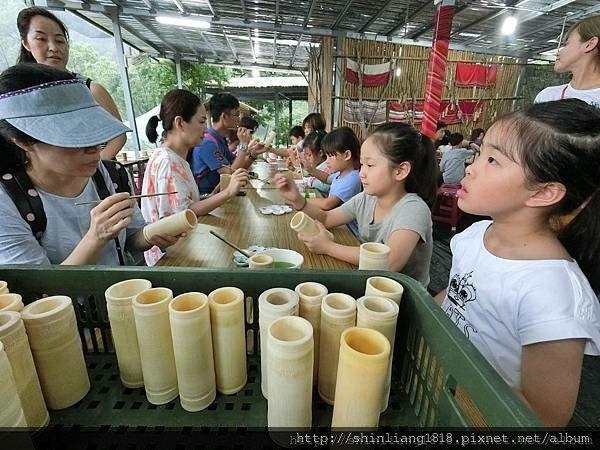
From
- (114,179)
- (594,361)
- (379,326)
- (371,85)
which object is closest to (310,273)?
(379,326)

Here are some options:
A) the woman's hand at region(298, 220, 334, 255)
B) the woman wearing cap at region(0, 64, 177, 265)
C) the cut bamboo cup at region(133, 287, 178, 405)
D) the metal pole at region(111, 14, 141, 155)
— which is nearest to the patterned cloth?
the woman wearing cap at region(0, 64, 177, 265)

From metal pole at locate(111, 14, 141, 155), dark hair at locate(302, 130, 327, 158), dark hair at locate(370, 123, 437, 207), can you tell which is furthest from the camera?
metal pole at locate(111, 14, 141, 155)

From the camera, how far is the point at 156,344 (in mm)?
632

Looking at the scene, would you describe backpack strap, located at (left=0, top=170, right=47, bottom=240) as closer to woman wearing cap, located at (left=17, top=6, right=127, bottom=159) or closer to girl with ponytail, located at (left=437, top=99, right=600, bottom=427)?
woman wearing cap, located at (left=17, top=6, right=127, bottom=159)

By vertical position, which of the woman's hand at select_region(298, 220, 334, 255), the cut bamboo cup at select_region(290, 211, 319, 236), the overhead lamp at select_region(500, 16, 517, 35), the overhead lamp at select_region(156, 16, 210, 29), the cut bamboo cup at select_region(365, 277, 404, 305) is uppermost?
the overhead lamp at select_region(156, 16, 210, 29)

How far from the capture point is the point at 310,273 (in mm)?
755

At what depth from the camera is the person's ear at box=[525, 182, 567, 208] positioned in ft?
2.91

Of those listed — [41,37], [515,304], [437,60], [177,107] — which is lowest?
[515,304]

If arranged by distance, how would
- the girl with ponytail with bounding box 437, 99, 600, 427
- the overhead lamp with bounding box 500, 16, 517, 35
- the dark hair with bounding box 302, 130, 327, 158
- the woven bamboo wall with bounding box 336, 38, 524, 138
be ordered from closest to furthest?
1. the girl with ponytail with bounding box 437, 99, 600, 427
2. the dark hair with bounding box 302, 130, 327, 158
3. the overhead lamp with bounding box 500, 16, 517, 35
4. the woven bamboo wall with bounding box 336, 38, 524, 138

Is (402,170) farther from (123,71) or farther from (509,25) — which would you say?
(123,71)

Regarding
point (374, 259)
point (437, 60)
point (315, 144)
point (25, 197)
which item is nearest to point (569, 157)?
point (374, 259)

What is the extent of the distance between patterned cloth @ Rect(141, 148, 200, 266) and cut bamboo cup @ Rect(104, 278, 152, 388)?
139cm

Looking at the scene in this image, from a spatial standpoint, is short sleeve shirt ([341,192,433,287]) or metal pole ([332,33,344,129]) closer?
short sleeve shirt ([341,192,433,287])

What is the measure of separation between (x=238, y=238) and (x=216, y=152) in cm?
191
